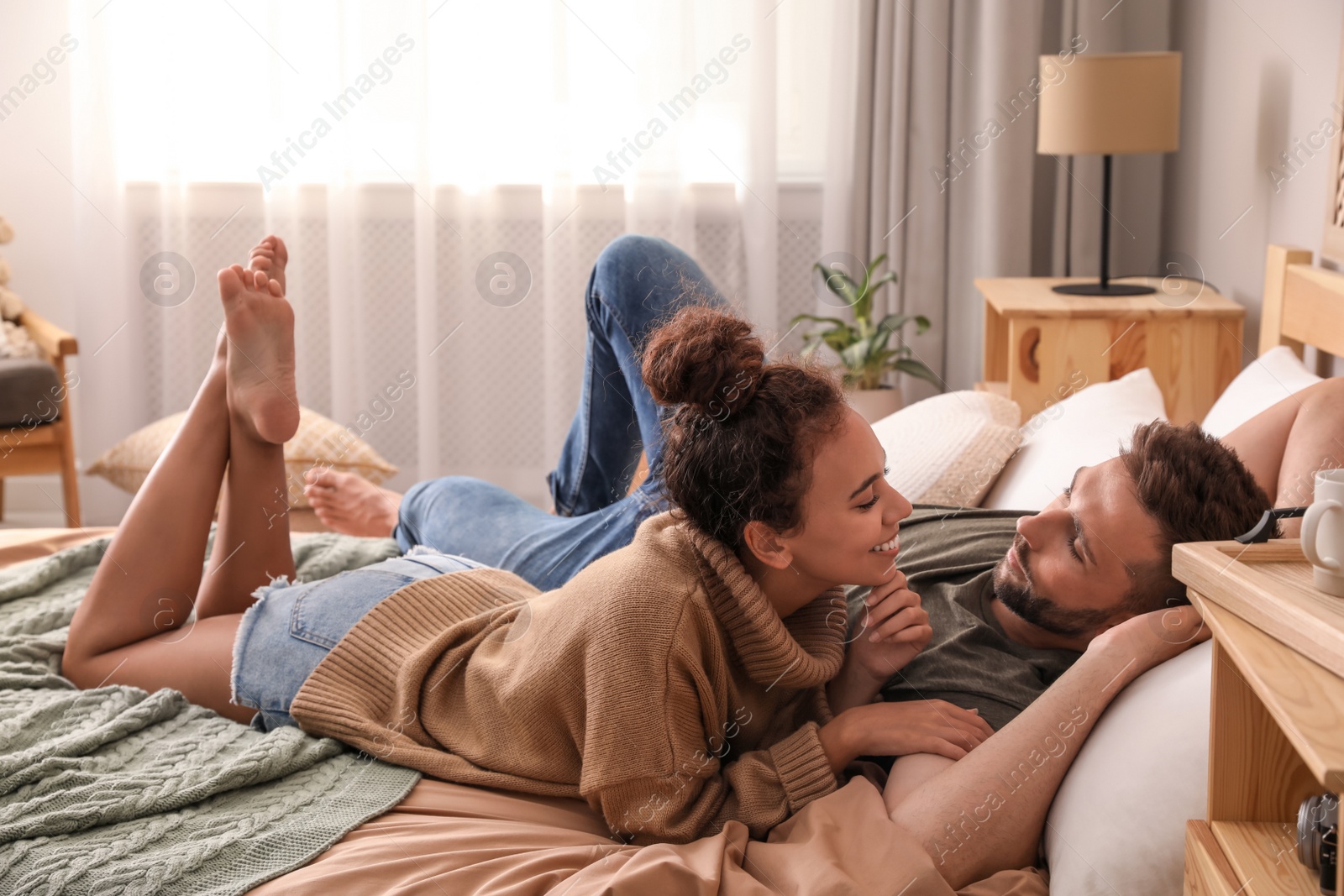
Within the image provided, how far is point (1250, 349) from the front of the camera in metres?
2.37

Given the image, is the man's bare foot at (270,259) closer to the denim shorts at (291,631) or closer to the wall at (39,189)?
the denim shorts at (291,631)

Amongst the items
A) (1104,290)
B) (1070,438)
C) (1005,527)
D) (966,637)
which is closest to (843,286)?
(1104,290)

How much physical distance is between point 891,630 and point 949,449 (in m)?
0.62

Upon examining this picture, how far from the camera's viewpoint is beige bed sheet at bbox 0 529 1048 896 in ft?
3.02

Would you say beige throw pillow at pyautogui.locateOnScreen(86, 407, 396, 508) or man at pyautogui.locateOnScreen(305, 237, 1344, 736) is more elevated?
man at pyautogui.locateOnScreen(305, 237, 1344, 736)

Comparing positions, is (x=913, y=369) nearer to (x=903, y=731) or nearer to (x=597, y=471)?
(x=597, y=471)

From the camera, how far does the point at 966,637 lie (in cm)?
122

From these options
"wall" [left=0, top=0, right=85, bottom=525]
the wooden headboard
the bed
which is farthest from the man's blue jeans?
"wall" [left=0, top=0, right=85, bottom=525]

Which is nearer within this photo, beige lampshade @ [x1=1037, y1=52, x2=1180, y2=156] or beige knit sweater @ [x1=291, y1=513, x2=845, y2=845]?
beige knit sweater @ [x1=291, y1=513, x2=845, y2=845]

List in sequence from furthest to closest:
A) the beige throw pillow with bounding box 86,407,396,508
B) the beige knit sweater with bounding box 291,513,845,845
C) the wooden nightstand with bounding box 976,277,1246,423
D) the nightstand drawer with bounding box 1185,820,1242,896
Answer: the beige throw pillow with bounding box 86,407,396,508, the wooden nightstand with bounding box 976,277,1246,423, the beige knit sweater with bounding box 291,513,845,845, the nightstand drawer with bounding box 1185,820,1242,896

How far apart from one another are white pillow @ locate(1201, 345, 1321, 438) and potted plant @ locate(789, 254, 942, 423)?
1388 mm

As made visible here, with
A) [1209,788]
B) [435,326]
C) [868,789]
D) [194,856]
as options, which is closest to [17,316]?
[435,326]

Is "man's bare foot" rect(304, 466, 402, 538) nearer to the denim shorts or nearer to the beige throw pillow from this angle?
the denim shorts

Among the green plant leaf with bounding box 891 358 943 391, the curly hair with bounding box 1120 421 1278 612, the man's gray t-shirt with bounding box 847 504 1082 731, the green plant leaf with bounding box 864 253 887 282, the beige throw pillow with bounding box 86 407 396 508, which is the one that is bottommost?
the beige throw pillow with bounding box 86 407 396 508
